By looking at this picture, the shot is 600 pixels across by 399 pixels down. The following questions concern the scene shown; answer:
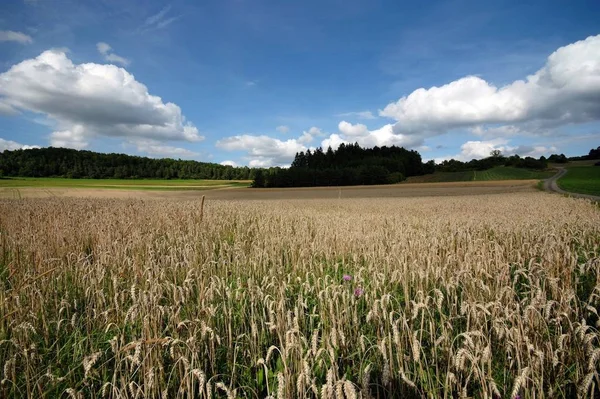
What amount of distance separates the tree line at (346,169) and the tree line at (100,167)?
85.8ft

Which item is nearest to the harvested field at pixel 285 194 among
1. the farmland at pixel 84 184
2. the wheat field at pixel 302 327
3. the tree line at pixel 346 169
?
the farmland at pixel 84 184

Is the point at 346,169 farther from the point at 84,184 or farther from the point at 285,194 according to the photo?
the point at 84,184

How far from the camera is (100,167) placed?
9881cm

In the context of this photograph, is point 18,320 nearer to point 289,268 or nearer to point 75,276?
point 75,276

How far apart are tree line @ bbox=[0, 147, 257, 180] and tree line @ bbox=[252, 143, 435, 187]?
2614cm

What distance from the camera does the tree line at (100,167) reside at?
86.1 metres

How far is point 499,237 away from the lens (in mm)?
7484

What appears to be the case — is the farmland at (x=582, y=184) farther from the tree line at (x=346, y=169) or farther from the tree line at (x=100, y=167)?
the tree line at (x=100, y=167)

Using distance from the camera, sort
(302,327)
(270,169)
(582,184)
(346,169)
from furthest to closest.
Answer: (270,169) < (346,169) < (582,184) < (302,327)

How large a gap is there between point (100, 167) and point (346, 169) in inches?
2964

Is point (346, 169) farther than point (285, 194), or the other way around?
point (346, 169)

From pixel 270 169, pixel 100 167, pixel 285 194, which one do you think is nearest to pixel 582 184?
pixel 285 194

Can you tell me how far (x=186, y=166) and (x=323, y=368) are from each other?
124 metres

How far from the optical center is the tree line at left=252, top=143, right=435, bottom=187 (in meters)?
92.1
